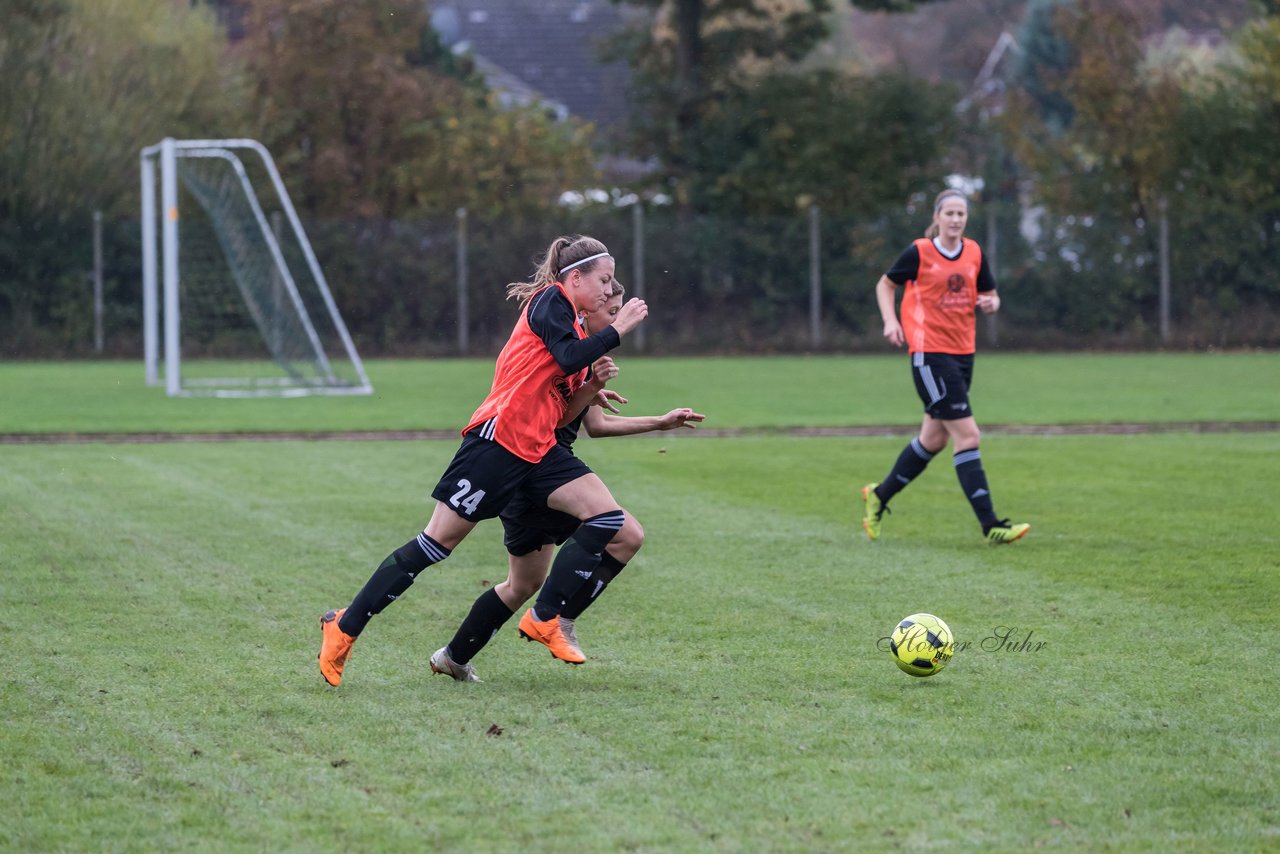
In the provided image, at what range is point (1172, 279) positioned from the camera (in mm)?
30234

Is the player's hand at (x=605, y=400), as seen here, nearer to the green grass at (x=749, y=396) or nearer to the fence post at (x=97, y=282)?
the green grass at (x=749, y=396)

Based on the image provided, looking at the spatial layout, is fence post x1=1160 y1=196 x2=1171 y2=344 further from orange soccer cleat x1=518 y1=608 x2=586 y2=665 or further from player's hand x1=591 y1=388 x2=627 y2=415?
orange soccer cleat x1=518 y1=608 x2=586 y2=665

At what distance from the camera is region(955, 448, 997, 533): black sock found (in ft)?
31.0

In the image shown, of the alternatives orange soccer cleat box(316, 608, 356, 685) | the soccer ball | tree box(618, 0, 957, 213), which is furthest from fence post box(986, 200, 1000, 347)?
orange soccer cleat box(316, 608, 356, 685)

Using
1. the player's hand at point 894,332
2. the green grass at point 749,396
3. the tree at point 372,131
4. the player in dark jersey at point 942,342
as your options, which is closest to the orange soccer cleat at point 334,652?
the player in dark jersey at point 942,342

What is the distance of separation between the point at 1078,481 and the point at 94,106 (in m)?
24.2

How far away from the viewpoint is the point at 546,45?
2511 inches

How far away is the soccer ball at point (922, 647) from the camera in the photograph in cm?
600

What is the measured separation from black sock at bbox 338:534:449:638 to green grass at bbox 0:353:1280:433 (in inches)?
426

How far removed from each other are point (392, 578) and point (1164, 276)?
26565 millimetres

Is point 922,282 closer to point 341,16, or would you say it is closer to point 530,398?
point 530,398

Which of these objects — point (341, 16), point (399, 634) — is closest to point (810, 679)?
point (399, 634)

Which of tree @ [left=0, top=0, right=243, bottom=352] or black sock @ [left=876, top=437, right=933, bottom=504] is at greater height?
tree @ [left=0, top=0, right=243, bottom=352]

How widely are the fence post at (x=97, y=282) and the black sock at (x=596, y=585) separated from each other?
25349 millimetres
